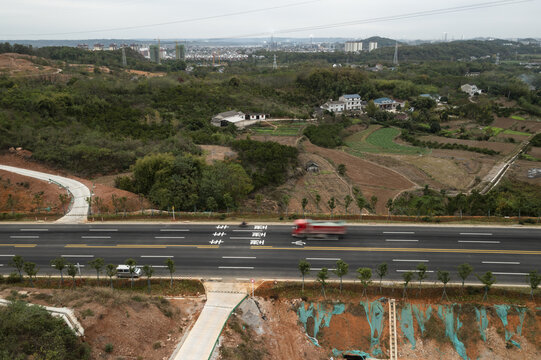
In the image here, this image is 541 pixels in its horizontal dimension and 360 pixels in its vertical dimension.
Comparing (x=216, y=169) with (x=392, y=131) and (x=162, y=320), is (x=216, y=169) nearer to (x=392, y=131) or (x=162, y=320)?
(x=162, y=320)

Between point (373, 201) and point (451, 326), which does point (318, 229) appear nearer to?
point (373, 201)

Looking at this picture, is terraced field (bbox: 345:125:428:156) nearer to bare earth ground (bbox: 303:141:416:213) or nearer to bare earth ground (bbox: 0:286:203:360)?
bare earth ground (bbox: 303:141:416:213)

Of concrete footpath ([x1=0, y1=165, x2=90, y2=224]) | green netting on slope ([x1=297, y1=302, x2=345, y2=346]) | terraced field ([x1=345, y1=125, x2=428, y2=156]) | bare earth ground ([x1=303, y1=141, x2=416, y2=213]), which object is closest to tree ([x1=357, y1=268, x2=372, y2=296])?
green netting on slope ([x1=297, y1=302, x2=345, y2=346])

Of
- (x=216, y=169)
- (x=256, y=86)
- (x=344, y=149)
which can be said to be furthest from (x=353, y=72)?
(x=216, y=169)

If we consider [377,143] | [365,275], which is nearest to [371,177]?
[377,143]

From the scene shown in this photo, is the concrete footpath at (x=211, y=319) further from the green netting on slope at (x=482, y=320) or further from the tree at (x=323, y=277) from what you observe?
the green netting on slope at (x=482, y=320)

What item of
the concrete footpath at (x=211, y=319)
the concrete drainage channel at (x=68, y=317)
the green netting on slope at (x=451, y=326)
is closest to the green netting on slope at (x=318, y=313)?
the concrete footpath at (x=211, y=319)
